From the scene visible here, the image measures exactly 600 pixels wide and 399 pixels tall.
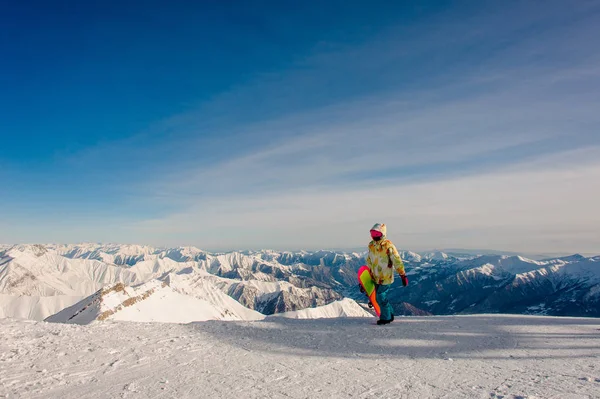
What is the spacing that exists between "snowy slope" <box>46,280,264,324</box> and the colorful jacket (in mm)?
132981

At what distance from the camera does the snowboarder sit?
12328 mm

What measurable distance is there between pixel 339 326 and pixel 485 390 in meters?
6.52

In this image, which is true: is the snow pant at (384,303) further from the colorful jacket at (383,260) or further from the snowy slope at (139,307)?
the snowy slope at (139,307)

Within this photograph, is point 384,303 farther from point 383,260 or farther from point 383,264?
point 383,260

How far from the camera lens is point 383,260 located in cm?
1242

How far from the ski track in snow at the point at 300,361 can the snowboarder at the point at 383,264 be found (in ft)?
2.22

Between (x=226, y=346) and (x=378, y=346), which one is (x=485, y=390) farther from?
(x=226, y=346)

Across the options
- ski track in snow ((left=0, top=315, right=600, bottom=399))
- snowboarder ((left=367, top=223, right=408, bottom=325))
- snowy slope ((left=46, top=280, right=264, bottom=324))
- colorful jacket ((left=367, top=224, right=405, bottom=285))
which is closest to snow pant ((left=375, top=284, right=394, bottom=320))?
snowboarder ((left=367, top=223, right=408, bottom=325))

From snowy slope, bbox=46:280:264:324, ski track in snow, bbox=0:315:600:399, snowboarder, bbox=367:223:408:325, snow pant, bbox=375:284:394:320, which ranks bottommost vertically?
snowy slope, bbox=46:280:264:324

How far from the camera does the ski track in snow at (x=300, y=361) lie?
6090 millimetres

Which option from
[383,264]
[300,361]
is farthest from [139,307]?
[300,361]

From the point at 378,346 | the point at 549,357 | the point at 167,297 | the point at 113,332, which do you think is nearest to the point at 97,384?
the point at 113,332

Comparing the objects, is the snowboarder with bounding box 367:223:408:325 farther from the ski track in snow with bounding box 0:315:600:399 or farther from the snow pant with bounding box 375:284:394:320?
the ski track in snow with bounding box 0:315:600:399

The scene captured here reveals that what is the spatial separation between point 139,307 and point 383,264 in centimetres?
17345
